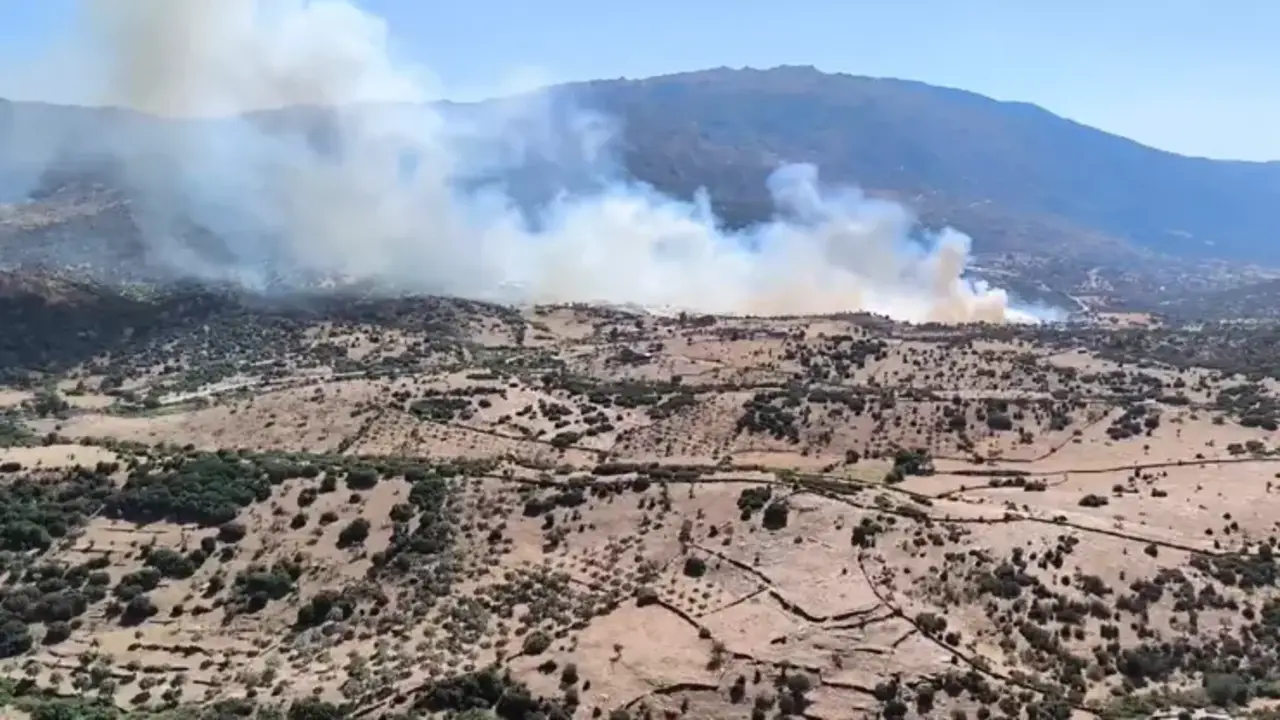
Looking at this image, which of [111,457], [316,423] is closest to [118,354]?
[316,423]

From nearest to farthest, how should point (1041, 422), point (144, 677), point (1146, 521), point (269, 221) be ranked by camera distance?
1. point (144, 677)
2. point (1146, 521)
3. point (1041, 422)
4. point (269, 221)

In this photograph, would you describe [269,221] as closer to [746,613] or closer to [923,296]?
[923,296]

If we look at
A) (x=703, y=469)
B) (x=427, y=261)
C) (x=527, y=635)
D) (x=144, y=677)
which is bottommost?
(x=144, y=677)

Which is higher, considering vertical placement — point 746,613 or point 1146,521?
point 1146,521

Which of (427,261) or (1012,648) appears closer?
(1012,648)

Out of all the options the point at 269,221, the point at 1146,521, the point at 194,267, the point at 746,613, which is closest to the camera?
the point at 746,613

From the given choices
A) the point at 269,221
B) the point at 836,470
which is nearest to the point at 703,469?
the point at 836,470

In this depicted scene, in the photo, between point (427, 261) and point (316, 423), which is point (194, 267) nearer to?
point (427, 261)
